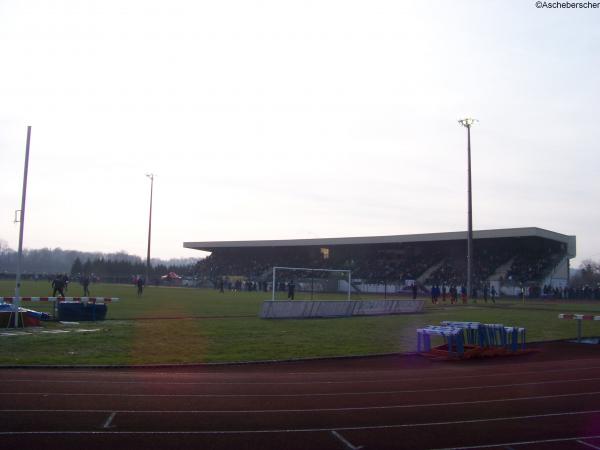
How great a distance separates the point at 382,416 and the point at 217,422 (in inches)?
103

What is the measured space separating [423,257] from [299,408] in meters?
70.2

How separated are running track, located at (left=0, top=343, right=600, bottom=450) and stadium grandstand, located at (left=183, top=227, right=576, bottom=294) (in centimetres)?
4808

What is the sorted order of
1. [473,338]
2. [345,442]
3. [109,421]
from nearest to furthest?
[345,442] → [109,421] → [473,338]

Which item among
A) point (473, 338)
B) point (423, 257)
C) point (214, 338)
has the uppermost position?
point (423, 257)

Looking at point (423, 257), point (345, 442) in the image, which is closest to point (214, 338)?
point (345, 442)

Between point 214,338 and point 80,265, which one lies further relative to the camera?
point 80,265

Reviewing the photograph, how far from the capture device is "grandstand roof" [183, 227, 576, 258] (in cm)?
6391

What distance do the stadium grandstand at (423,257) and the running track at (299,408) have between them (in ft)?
158

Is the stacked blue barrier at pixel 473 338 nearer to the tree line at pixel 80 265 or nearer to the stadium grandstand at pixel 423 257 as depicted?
the stadium grandstand at pixel 423 257

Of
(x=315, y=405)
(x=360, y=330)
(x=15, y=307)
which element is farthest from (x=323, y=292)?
(x=315, y=405)

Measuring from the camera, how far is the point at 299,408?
10.3 m

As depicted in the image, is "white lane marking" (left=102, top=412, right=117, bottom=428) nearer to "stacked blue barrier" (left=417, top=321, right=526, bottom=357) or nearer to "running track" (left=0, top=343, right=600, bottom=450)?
"running track" (left=0, top=343, right=600, bottom=450)

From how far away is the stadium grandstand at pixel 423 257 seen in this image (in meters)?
67.9

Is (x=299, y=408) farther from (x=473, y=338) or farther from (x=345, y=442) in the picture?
(x=473, y=338)
